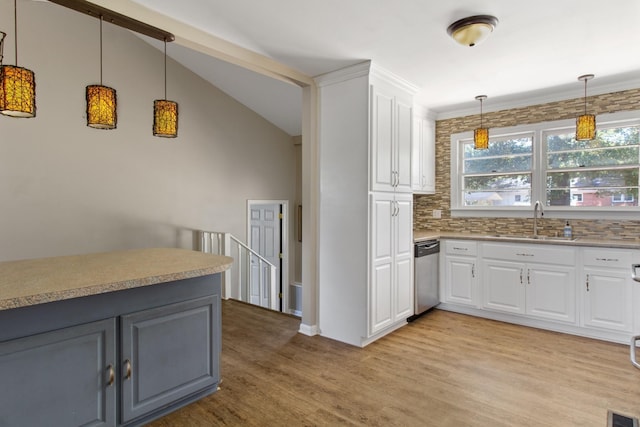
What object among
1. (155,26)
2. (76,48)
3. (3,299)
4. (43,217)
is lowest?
(3,299)

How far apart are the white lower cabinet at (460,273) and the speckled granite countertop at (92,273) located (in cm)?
286

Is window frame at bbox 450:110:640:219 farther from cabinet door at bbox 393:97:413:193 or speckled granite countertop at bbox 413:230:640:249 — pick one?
cabinet door at bbox 393:97:413:193

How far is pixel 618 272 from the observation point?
132 inches

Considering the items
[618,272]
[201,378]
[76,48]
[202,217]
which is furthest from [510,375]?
[76,48]

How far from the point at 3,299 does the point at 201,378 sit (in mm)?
1227

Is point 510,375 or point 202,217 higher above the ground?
point 202,217

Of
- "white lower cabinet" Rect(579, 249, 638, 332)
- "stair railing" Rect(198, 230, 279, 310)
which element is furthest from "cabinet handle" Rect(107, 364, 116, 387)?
"white lower cabinet" Rect(579, 249, 638, 332)

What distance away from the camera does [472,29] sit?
2492 mm

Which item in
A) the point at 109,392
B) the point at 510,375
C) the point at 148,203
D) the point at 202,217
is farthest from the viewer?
the point at 202,217

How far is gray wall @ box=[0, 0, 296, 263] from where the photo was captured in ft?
12.4

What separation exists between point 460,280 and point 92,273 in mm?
3670

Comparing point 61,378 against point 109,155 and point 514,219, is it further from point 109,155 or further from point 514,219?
point 514,219

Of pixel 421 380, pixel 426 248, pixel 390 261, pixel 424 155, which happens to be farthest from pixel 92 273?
pixel 424 155

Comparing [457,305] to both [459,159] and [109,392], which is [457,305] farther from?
[109,392]
